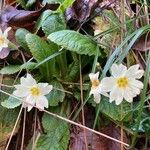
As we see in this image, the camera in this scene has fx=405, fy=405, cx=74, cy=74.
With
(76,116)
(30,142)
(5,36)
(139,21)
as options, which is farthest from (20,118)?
(139,21)

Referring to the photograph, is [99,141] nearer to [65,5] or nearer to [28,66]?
[28,66]

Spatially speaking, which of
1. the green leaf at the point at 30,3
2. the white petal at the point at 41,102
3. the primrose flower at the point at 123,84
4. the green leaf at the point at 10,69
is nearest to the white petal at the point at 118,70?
the primrose flower at the point at 123,84

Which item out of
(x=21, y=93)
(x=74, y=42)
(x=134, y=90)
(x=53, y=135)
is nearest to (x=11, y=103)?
(x=21, y=93)

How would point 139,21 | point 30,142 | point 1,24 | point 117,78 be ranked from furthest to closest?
point 1,24 < point 139,21 < point 30,142 < point 117,78

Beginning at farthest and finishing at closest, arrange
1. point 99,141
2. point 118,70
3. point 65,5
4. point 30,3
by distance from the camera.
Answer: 1. point 30,3
2. point 65,5
3. point 99,141
4. point 118,70

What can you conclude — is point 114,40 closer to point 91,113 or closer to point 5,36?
point 91,113

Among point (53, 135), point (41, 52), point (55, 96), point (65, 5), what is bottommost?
point (53, 135)

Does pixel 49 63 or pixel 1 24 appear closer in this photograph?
pixel 49 63

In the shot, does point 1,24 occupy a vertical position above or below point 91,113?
above
